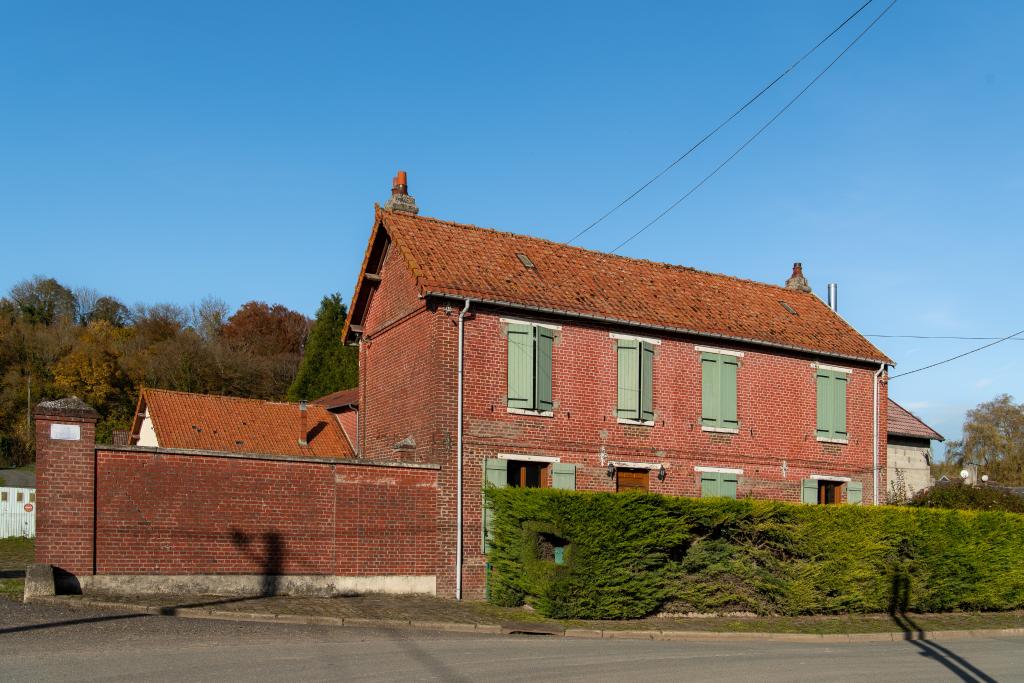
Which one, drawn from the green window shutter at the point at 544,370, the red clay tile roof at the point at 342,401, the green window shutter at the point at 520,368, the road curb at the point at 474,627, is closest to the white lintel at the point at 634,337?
the green window shutter at the point at 544,370

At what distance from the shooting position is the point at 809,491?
2488 cm

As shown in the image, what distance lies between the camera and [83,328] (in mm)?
57125

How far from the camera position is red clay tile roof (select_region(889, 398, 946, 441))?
117 ft

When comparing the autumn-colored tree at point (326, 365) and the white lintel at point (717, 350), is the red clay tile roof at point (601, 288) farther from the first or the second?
the autumn-colored tree at point (326, 365)

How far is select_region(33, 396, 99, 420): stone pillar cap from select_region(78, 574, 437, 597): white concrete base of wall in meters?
2.56

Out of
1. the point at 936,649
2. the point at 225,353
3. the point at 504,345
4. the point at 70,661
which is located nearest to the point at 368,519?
the point at 504,345

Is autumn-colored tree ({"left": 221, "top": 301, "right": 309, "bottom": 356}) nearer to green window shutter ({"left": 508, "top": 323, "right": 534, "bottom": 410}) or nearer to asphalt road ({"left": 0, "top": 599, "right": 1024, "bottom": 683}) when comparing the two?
green window shutter ({"left": 508, "top": 323, "right": 534, "bottom": 410})

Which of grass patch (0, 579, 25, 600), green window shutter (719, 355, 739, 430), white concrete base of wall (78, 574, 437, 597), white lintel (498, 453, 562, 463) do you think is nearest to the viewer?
grass patch (0, 579, 25, 600)

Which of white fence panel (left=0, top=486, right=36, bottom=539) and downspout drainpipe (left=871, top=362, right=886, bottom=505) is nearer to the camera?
downspout drainpipe (left=871, top=362, right=886, bottom=505)

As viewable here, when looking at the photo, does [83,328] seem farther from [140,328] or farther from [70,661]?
[70,661]

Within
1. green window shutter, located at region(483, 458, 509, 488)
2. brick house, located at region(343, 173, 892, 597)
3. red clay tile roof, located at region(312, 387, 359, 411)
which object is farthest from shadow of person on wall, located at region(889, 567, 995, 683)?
red clay tile roof, located at region(312, 387, 359, 411)

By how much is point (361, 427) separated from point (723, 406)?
8608 mm

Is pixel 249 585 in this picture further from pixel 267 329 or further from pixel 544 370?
pixel 267 329

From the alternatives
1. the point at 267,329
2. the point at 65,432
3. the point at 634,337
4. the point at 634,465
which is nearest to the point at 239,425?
the point at 65,432
